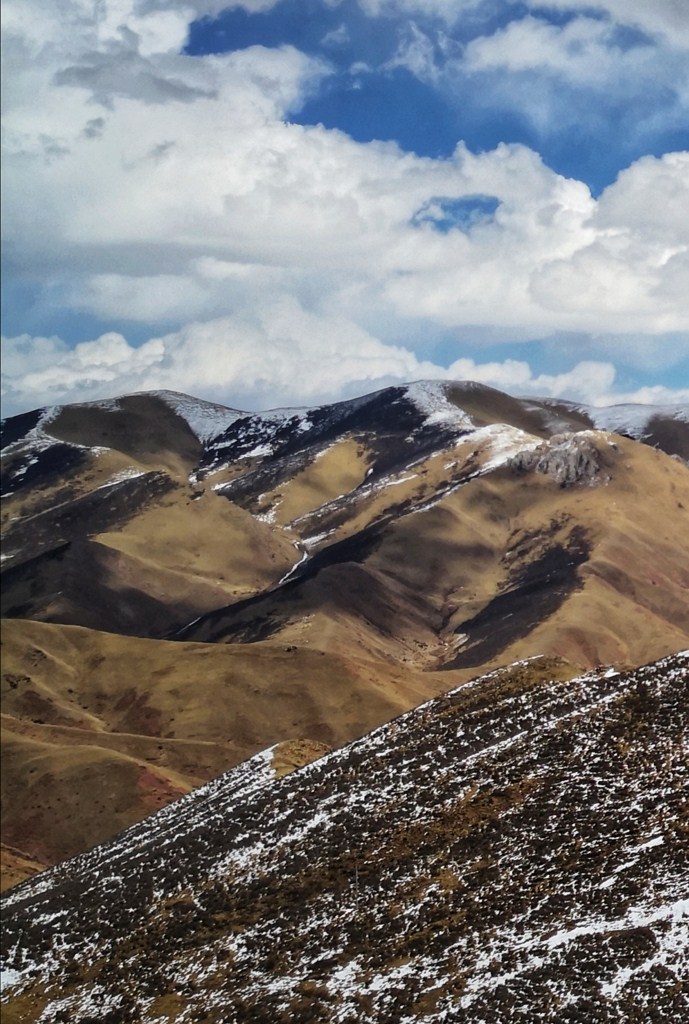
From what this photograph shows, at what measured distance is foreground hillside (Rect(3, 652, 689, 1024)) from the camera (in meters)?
30.2

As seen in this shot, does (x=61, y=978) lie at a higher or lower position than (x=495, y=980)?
lower

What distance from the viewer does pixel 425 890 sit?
37.7m

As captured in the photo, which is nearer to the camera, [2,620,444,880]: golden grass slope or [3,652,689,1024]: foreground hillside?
[3,652,689,1024]: foreground hillside

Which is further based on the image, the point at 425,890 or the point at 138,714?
the point at 138,714

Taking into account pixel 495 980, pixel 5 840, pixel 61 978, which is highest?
pixel 495 980

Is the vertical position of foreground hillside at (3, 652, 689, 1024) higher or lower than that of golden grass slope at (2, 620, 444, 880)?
higher

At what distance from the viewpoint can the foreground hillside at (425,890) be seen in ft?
99.1

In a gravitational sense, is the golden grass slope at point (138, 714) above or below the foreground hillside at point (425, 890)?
below

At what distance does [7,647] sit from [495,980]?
142m

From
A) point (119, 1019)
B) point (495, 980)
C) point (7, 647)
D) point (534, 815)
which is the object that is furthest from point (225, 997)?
point (7, 647)

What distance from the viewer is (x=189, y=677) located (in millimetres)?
152625

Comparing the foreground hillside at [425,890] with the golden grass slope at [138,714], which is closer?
the foreground hillside at [425,890]

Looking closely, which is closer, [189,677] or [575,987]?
[575,987]

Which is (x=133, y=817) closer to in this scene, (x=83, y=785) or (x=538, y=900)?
(x=83, y=785)
